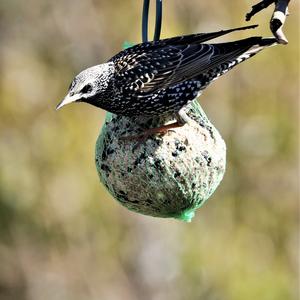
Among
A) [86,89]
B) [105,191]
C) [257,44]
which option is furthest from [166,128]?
[105,191]

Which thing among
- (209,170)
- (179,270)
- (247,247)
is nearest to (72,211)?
(179,270)

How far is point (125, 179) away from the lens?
15.3 feet

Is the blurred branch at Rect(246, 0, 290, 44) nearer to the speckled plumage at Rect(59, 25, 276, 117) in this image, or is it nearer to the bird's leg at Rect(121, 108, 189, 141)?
the speckled plumage at Rect(59, 25, 276, 117)

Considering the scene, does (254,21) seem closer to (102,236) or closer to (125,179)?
(102,236)

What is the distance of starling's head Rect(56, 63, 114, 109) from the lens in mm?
4547

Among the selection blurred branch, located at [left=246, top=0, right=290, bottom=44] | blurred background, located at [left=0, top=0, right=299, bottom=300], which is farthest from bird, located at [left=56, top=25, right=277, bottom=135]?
blurred background, located at [left=0, top=0, right=299, bottom=300]

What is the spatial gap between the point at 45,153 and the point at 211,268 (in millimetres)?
1801

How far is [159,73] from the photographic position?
4.77m

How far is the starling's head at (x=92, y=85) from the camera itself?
4547 mm

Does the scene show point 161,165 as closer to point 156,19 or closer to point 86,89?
point 86,89

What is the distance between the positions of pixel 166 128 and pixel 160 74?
261mm

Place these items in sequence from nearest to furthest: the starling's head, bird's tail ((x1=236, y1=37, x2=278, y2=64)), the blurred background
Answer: the starling's head → bird's tail ((x1=236, y1=37, x2=278, y2=64)) → the blurred background

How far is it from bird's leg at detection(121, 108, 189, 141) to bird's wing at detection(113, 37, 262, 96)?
0.15 m

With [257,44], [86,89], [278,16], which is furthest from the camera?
[257,44]
